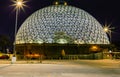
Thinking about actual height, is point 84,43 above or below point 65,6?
below

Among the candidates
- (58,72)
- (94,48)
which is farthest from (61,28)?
(58,72)

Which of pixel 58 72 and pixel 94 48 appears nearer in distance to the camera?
pixel 58 72

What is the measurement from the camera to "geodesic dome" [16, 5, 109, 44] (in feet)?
266

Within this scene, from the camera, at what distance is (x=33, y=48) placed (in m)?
76.9

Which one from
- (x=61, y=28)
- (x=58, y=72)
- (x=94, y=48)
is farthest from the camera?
(x=61, y=28)

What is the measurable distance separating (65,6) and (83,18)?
6997 millimetres

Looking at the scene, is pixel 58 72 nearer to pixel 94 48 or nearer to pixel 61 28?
pixel 94 48

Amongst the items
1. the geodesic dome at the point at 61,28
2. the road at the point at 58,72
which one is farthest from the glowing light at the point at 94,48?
the road at the point at 58,72

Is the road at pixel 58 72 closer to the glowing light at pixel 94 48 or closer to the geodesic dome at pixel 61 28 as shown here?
the glowing light at pixel 94 48

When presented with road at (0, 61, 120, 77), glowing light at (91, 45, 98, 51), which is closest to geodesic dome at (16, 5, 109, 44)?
glowing light at (91, 45, 98, 51)

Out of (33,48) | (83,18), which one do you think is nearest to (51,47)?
(33,48)

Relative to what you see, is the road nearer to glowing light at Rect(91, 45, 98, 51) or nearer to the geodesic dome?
glowing light at Rect(91, 45, 98, 51)

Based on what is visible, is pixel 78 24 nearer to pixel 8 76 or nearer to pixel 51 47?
pixel 51 47

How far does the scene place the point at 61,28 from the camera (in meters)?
82.1
